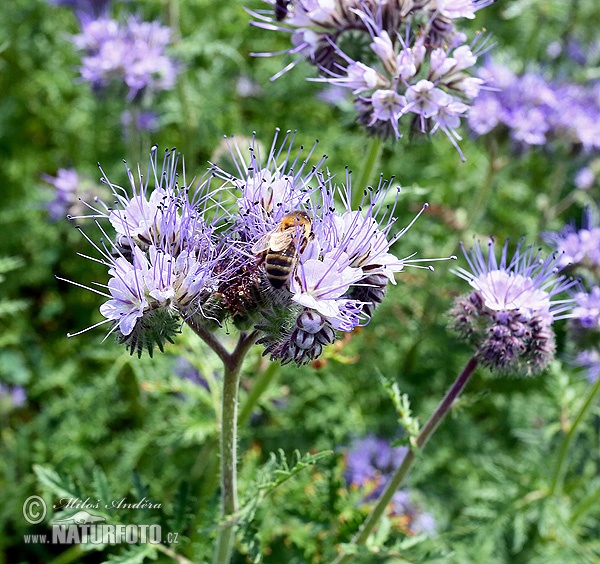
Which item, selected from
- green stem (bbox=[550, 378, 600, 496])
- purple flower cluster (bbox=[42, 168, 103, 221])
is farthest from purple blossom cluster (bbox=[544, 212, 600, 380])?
purple flower cluster (bbox=[42, 168, 103, 221])

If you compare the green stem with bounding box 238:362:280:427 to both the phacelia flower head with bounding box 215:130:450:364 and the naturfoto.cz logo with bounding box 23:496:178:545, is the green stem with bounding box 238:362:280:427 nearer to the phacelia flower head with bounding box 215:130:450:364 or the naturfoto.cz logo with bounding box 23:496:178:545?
the naturfoto.cz logo with bounding box 23:496:178:545

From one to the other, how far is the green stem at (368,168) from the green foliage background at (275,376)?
25cm

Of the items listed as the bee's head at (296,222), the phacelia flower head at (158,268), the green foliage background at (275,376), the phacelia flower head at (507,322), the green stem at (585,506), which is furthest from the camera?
the green stem at (585,506)

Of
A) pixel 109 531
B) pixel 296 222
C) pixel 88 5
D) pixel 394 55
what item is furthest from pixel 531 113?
pixel 88 5

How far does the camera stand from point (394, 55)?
9.56 ft

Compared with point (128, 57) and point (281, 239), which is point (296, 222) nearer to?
point (281, 239)

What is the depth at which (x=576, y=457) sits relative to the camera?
14.2 ft

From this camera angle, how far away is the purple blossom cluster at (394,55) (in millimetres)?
2873

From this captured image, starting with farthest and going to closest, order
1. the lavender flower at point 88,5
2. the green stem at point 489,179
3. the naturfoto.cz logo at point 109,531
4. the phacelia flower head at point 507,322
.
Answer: the lavender flower at point 88,5, the green stem at point 489,179, the naturfoto.cz logo at point 109,531, the phacelia flower head at point 507,322

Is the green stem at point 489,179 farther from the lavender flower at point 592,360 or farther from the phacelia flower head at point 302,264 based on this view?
the phacelia flower head at point 302,264

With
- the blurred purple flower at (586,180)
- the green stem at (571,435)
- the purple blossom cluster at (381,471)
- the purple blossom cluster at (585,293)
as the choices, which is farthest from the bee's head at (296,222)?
the blurred purple flower at (586,180)

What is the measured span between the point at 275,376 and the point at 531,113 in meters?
2.28

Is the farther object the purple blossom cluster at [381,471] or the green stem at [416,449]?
the purple blossom cluster at [381,471]

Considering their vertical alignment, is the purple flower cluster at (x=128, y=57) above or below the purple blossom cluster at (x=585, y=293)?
above
